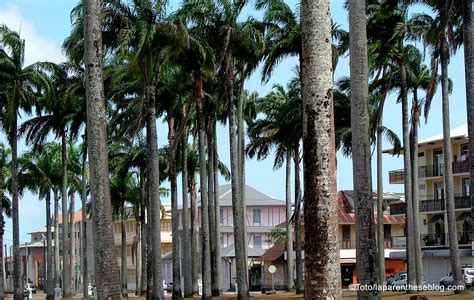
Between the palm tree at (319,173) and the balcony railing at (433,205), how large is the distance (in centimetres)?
A: 5861

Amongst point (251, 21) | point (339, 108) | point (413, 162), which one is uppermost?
point (251, 21)

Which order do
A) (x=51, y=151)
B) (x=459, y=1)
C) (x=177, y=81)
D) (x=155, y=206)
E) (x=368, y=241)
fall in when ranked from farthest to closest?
(x=51, y=151) < (x=177, y=81) < (x=155, y=206) < (x=459, y=1) < (x=368, y=241)

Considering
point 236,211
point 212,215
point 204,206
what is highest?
point 204,206

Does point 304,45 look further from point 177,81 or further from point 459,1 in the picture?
point 177,81

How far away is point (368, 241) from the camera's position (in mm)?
18547

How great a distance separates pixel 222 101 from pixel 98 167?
80.6 feet

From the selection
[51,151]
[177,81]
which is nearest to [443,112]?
[177,81]

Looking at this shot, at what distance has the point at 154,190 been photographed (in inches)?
1400

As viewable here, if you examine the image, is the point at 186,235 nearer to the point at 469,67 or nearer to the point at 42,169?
the point at 42,169

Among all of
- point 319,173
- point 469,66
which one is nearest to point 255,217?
point 469,66

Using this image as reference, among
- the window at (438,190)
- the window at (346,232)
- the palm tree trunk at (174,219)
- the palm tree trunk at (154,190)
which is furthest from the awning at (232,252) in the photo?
the palm tree trunk at (154,190)

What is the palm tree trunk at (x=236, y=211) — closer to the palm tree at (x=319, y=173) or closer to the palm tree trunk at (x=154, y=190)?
the palm tree trunk at (x=154, y=190)

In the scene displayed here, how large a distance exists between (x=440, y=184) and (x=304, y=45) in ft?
216

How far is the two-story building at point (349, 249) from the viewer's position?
75.8 m
